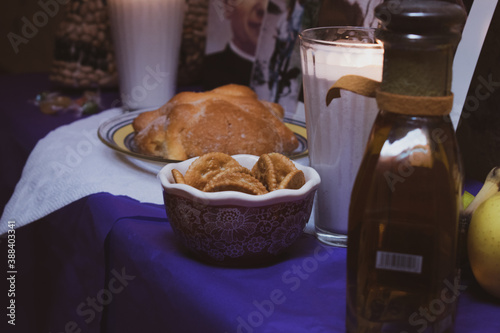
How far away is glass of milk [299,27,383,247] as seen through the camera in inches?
23.3

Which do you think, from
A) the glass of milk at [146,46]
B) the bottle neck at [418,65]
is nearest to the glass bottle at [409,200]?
the bottle neck at [418,65]

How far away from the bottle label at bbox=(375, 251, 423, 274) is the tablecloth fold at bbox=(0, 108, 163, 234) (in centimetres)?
43

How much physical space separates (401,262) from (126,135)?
0.67m

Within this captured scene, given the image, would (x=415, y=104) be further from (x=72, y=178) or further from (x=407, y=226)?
(x=72, y=178)

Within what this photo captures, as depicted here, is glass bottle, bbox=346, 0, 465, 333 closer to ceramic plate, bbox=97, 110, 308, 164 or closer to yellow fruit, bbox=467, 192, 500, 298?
yellow fruit, bbox=467, 192, 500, 298

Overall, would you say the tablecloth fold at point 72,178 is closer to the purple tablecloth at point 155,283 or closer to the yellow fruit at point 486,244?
the purple tablecloth at point 155,283

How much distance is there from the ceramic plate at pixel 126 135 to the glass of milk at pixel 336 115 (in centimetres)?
19

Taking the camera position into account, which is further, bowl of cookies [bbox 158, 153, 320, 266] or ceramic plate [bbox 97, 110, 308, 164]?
ceramic plate [bbox 97, 110, 308, 164]

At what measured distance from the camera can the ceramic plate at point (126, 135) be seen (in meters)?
0.88

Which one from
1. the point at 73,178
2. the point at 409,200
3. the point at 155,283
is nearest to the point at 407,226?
the point at 409,200

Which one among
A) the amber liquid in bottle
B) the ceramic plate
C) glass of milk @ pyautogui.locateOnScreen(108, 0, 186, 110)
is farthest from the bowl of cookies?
glass of milk @ pyautogui.locateOnScreen(108, 0, 186, 110)

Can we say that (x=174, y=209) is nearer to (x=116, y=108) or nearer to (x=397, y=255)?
(x=397, y=255)

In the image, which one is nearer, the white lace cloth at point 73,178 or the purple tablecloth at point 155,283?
the purple tablecloth at point 155,283

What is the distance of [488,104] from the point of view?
29.5 inches
